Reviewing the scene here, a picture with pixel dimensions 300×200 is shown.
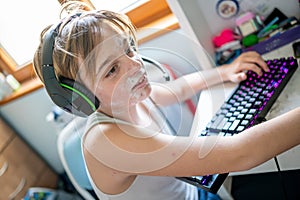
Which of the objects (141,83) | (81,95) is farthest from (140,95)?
(81,95)

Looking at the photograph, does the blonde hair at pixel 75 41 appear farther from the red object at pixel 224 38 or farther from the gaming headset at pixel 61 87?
the red object at pixel 224 38

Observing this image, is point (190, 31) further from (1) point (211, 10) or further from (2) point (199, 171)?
(2) point (199, 171)

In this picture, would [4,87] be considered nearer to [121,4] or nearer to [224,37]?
[121,4]

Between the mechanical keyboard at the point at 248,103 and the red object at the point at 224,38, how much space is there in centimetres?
19

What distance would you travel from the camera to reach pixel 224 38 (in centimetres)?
103

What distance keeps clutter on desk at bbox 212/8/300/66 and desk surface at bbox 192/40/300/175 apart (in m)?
0.03

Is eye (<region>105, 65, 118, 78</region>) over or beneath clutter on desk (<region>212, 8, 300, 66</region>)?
over

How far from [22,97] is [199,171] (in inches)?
49.1

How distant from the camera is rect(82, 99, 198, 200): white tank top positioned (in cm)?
72

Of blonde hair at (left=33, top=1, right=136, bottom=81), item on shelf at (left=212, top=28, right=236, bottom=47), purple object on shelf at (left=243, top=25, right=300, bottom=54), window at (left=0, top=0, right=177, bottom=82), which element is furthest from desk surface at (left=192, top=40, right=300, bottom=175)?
window at (left=0, top=0, right=177, bottom=82)

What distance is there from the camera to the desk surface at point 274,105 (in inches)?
27.7

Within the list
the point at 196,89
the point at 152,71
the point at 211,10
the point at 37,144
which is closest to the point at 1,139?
the point at 37,144

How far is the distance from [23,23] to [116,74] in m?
1.07

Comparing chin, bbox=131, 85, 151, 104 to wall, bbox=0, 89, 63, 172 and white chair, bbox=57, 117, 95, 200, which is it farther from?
wall, bbox=0, 89, 63, 172
